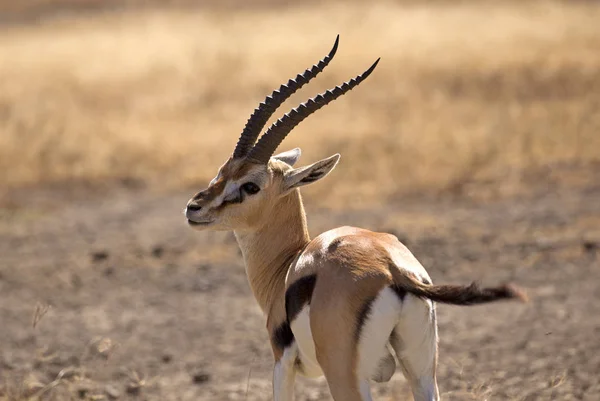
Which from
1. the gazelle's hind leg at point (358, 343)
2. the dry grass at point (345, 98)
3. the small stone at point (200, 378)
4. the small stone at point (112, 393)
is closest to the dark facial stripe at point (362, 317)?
the gazelle's hind leg at point (358, 343)

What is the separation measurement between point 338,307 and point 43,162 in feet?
43.9

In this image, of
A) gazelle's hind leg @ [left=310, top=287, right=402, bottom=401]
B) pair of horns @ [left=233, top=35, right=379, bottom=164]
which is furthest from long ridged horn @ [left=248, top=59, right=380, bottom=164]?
gazelle's hind leg @ [left=310, top=287, right=402, bottom=401]

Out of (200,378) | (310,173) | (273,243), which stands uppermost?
(310,173)

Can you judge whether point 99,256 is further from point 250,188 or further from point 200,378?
point 250,188

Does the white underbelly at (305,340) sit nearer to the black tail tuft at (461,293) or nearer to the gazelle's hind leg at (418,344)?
the gazelle's hind leg at (418,344)

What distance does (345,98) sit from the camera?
21.0 meters

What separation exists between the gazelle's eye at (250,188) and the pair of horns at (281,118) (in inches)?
5.5

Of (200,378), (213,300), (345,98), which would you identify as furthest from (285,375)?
(345,98)

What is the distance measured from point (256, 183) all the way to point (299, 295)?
109 cm

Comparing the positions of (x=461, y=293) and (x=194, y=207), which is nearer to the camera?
(x=461, y=293)

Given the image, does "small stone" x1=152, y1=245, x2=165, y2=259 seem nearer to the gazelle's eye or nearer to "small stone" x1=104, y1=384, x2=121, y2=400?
"small stone" x1=104, y1=384, x2=121, y2=400

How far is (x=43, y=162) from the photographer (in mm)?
17672

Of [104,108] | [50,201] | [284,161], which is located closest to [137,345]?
[284,161]

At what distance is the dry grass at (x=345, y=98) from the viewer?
16.5 meters
